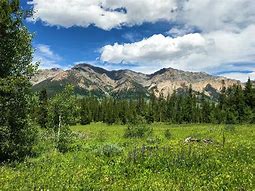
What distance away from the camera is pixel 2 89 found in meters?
24.8

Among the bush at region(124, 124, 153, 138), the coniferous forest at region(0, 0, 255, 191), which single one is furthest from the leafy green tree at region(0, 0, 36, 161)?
the bush at region(124, 124, 153, 138)

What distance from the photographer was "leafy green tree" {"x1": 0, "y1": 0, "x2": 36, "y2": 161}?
85.0ft

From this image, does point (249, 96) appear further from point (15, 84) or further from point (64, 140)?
point (15, 84)

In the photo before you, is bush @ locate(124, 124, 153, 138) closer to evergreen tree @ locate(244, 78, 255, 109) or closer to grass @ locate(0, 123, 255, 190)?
grass @ locate(0, 123, 255, 190)

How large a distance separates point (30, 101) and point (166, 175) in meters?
14.4

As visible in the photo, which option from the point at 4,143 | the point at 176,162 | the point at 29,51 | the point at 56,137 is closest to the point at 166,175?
the point at 176,162

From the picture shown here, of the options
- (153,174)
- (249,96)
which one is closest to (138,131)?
(153,174)

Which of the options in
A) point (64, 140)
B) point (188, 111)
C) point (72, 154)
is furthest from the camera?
point (188, 111)

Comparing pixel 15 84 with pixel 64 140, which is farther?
pixel 64 140

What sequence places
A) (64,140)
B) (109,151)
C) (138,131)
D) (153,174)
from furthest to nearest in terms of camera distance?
1. (138,131)
2. (64,140)
3. (109,151)
4. (153,174)

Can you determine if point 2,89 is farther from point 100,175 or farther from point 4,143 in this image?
point 100,175

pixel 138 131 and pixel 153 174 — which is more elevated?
pixel 153 174

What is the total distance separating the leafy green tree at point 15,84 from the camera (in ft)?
85.0

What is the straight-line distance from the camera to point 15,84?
25922mm
